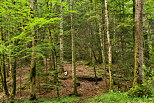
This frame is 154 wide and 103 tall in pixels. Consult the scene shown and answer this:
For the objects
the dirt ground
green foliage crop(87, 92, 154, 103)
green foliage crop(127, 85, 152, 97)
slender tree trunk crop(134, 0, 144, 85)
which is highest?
slender tree trunk crop(134, 0, 144, 85)

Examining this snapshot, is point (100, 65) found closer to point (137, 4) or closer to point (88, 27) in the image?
point (88, 27)

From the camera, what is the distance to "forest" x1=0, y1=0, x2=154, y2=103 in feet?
23.0

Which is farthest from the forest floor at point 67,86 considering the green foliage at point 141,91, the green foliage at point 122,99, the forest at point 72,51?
the green foliage at point 141,91

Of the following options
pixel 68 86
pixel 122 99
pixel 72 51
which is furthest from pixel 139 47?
pixel 68 86

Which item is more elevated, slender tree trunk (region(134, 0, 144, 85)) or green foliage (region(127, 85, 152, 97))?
slender tree trunk (region(134, 0, 144, 85))

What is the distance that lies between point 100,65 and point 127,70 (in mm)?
9159

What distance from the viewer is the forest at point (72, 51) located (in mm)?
7016

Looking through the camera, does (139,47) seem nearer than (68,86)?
Yes

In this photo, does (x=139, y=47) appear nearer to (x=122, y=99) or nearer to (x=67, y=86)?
(x=122, y=99)

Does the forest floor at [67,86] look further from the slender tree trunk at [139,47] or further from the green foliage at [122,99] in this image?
the slender tree trunk at [139,47]

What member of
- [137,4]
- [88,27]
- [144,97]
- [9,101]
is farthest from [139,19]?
[9,101]

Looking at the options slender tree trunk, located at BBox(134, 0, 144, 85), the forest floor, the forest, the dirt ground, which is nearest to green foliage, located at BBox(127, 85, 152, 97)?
the forest

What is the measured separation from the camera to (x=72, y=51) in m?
11.5

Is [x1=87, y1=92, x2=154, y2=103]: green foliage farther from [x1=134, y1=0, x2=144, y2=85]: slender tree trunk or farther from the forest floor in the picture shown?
the forest floor
